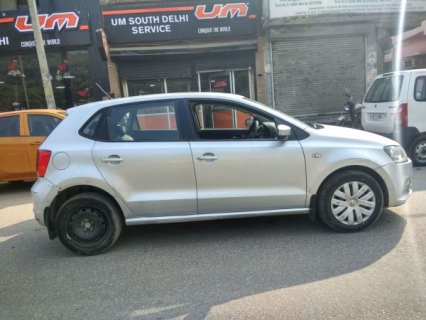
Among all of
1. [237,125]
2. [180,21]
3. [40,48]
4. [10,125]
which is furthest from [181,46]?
[237,125]

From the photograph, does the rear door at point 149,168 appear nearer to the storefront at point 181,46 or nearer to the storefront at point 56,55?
the storefront at point 181,46

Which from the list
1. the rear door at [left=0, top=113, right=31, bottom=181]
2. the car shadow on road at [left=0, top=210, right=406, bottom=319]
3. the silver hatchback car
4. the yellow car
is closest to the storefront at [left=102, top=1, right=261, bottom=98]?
the yellow car

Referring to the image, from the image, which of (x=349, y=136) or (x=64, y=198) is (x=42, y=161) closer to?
(x=64, y=198)

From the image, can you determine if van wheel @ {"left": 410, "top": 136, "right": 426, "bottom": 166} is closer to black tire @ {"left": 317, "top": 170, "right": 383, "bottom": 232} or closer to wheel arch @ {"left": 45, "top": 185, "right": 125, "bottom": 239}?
black tire @ {"left": 317, "top": 170, "right": 383, "bottom": 232}

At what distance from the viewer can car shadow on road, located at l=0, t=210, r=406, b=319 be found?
318cm

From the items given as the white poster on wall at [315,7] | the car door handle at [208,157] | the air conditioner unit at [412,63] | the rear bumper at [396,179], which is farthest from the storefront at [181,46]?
the air conditioner unit at [412,63]

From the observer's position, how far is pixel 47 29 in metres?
12.7

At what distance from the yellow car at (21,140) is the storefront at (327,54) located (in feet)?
27.5

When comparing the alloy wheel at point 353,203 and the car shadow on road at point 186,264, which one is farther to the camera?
the alloy wheel at point 353,203

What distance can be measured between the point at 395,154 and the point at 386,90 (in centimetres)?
395

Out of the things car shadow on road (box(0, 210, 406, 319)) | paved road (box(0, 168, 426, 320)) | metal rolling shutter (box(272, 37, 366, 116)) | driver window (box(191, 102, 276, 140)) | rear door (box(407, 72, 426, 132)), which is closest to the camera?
paved road (box(0, 168, 426, 320))

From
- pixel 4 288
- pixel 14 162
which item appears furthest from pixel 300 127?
pixel 14 162

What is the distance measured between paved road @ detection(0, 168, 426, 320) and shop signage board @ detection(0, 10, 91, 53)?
9.66 meters

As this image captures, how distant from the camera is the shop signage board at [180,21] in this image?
41.8 ft
